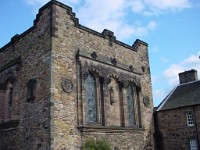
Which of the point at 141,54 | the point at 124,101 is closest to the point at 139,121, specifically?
the point at 124,101

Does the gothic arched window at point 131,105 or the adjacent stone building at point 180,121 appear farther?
the adjacent stone building at point 180,121

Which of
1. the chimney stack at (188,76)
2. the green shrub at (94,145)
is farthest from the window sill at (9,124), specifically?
the chimney stack at (188,76)

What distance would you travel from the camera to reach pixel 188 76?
2427 centimetres

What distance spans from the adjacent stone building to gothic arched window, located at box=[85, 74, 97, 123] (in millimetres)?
7337

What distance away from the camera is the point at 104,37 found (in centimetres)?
1797

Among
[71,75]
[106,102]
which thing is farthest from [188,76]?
[71,75]

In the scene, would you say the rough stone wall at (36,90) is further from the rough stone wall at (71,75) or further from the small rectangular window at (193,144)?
the small rectangular window at (193,144)

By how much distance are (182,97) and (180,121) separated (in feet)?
7.39

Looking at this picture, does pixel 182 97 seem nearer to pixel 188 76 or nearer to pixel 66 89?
pixel 188 76

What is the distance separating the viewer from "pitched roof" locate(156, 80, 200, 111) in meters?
20.6

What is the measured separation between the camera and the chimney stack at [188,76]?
23984 millimetres

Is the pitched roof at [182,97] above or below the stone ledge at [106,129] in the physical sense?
above

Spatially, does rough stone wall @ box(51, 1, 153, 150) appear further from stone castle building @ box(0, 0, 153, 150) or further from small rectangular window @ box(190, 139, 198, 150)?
small rectangular window @ box(190, 139, 198, 150)

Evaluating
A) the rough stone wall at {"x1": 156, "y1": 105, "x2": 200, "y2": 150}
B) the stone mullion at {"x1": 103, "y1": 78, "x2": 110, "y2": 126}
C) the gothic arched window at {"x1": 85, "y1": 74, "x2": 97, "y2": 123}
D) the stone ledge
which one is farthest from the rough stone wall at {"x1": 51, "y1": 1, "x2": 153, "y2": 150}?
the rough stone wall at {"x1": 156, "y1": 105, "x2": 200, "y2": 150}
